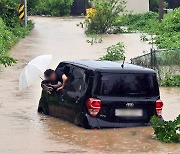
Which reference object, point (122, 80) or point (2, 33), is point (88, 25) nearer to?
point (2, 33)

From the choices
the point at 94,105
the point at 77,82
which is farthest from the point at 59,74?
the point at 94,105

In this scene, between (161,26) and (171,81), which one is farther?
(161,26)

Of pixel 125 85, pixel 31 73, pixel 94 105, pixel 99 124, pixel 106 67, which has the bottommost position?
pixel 99 124

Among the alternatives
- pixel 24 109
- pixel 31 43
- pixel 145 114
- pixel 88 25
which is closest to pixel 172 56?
pixel 24 109

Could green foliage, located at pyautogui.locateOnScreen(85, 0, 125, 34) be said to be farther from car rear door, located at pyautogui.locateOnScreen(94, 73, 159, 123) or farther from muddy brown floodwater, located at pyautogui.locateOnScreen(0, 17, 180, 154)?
car rear door, located at pyautogui.locateOnScreen(94, 73, 159, 123)

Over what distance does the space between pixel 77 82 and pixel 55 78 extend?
102cm

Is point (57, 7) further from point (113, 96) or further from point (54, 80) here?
point (113, 96)

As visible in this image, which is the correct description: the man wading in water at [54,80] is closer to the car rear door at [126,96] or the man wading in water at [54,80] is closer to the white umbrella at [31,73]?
the white umbrella at [31,73]

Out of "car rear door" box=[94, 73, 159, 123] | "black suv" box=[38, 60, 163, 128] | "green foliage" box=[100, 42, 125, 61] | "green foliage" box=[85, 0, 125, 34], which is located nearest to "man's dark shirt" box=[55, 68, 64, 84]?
"black suv" box=[38, 60, 163, 128]

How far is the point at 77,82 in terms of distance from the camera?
14.4 metres

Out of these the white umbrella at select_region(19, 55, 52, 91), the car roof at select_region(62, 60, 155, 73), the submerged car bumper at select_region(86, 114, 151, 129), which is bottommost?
the submerged car bumper at select_region(86, 114, 151, 129)

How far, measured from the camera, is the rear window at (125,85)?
1385 cm

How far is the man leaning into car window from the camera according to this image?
15.1m

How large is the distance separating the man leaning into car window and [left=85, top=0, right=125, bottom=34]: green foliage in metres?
29.2
